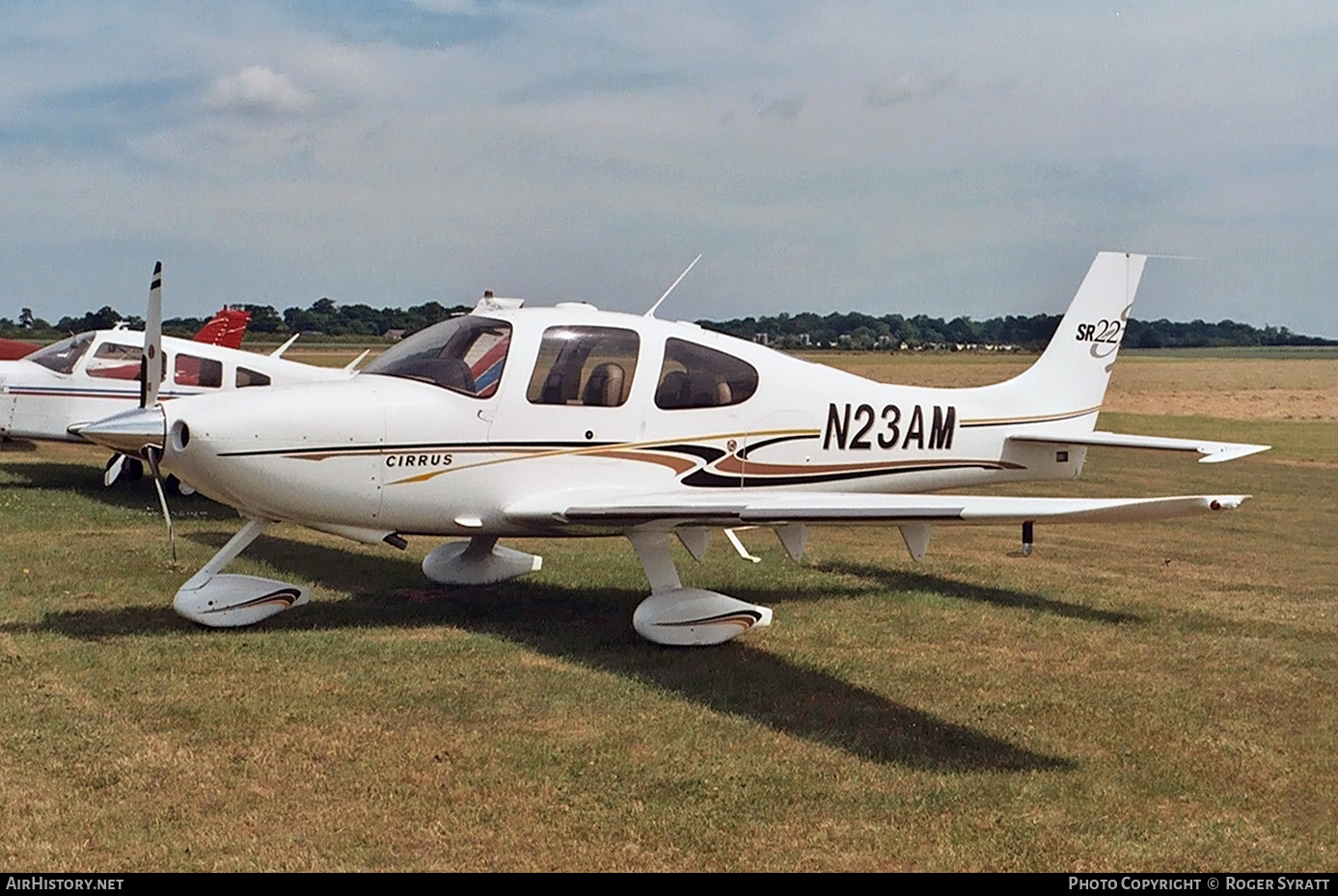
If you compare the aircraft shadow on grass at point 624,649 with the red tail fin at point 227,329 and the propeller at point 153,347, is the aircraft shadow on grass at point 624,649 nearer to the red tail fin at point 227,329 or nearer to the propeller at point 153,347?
the propeller at point 153,347

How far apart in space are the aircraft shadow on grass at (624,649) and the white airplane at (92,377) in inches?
219

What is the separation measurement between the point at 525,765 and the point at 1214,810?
2901 millimetres

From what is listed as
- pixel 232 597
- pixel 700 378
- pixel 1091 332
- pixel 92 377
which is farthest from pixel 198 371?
pixel 1091 332

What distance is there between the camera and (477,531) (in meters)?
8.39

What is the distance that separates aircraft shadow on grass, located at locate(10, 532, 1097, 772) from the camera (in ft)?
20.4

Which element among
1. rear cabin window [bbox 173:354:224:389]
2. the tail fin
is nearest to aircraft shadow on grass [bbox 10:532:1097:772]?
the tail fin

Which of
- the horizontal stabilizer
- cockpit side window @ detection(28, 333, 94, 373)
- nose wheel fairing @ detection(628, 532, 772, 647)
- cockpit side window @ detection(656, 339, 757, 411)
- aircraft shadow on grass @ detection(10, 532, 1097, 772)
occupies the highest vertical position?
cockpit side window @ detection(656, 339, 757, 411)

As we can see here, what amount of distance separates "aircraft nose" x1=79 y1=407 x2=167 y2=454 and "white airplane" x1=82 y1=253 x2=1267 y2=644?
14 millimetres

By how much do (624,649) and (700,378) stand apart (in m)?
1.95

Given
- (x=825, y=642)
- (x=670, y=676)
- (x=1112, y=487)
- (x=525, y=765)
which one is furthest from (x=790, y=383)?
(x=1112, y=487)

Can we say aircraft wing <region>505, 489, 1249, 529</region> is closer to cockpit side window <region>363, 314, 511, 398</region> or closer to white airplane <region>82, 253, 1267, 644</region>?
white airplane <region>82, 253, 1267, 644</region>

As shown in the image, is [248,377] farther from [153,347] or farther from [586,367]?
[586,367]

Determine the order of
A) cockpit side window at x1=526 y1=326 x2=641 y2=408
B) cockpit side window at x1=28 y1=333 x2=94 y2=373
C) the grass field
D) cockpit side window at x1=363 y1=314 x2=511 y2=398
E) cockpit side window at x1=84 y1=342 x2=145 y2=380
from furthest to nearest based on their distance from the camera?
1. cockpit side window at x1=28 y1=333 x2=94 y2=373
2. cockpit side window at x1=84 y1=342 x2=145 y2=380
3. cockpit side window at x1=526 y1=326 x2=641 y2=408
4. cockpit side window at x1=363 y1=314 x2=511 y2=398
5. the grass field

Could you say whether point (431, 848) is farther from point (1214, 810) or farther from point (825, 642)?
point (825, 642)
